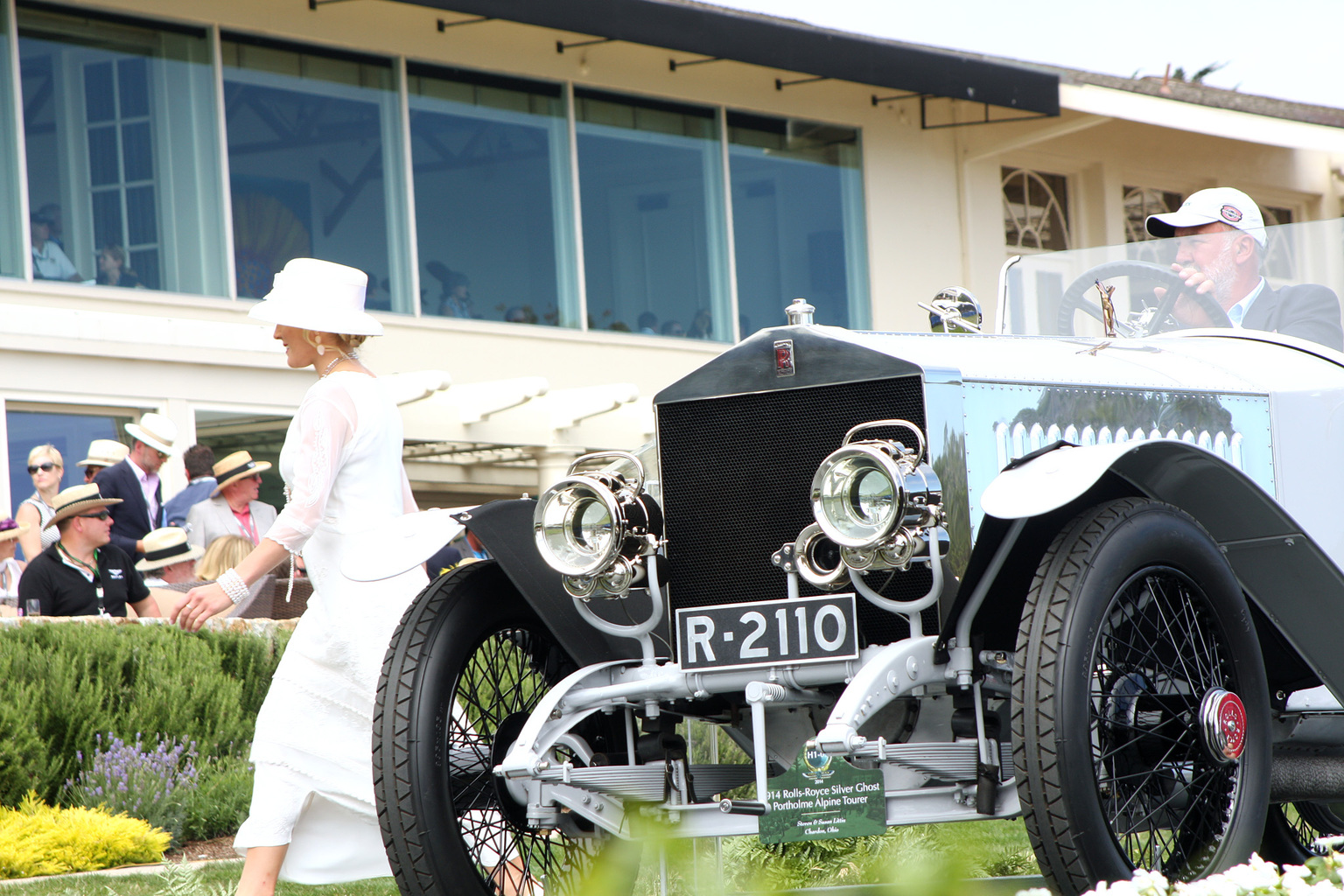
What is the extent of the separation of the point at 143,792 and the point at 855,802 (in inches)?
180

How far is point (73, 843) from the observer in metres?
6.40

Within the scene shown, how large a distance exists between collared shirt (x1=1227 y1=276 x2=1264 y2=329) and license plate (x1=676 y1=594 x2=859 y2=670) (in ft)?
6.87

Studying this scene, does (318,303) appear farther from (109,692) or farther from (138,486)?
(138,486)

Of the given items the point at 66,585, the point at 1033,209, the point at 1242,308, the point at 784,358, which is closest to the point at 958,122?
the point at 1033,209

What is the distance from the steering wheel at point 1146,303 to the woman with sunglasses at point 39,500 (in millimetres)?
7056

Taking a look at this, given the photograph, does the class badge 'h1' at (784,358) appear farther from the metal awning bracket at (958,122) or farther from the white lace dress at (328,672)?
the metal awning bracket at (958,122)

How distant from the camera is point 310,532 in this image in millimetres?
4516

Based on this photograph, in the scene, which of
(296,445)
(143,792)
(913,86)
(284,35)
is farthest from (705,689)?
(913,86)

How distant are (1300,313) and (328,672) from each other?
305 centimetres

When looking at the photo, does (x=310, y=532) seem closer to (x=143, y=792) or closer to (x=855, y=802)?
(x=855, y=802)

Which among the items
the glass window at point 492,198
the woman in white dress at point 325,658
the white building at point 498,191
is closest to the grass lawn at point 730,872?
the woman in white dress at point 325,658

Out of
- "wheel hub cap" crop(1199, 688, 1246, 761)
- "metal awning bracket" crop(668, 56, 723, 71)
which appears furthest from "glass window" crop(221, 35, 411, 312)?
"wheel hub cap" crop(1199, 688, 1246, 761)

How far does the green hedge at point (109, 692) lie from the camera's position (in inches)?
289

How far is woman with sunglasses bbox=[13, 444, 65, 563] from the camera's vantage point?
34.8 ft
